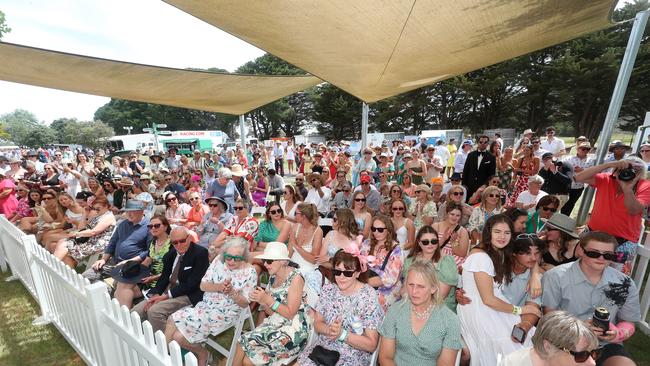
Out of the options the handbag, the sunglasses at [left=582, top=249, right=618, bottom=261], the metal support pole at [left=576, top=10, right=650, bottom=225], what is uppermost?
the metal support pole at [left=576, top=10, right=650, bottom=225]

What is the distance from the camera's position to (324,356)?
6.99 ft

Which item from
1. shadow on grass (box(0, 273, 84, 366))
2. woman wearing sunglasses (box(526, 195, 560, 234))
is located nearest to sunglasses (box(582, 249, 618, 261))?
woman wearing sunglasses (box(526, 195, 560, 234))

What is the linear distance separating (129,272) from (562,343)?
3.81 meters

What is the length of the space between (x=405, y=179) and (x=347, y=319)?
412 cm

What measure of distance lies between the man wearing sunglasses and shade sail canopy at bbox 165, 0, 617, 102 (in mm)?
2331

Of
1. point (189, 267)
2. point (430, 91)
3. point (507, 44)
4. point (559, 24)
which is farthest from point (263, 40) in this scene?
point (430, 91)

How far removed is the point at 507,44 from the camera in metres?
4.20

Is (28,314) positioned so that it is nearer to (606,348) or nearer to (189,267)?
(189,267)

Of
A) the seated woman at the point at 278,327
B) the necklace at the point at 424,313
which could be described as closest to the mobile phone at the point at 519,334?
the necklace at the point at 424,313

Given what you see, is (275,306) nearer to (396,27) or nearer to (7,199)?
(396,27)

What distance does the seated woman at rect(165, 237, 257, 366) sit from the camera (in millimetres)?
2629

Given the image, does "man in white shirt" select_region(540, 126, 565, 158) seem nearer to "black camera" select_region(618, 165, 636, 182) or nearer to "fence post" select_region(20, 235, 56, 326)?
"black camera" select_region(618, 165, 636, 182)

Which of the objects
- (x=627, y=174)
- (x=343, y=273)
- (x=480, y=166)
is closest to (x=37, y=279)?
(x=343, y=273)

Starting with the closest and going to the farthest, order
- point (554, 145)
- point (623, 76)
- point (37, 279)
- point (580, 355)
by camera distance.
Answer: point (580, 355), point (37, 279), point (623, 76), point (554, 145)
